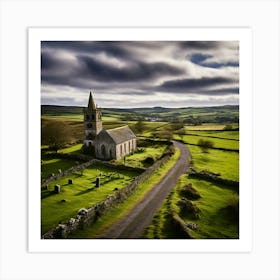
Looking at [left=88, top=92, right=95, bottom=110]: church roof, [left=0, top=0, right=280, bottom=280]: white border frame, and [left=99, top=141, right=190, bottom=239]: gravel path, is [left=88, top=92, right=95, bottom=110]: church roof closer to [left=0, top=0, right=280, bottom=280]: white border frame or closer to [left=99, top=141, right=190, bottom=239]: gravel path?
[left=0, top=0, right=280, bottom=280]: white border frame

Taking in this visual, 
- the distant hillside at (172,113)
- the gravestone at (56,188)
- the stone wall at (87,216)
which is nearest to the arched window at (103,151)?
the distant hillside at (172,113)

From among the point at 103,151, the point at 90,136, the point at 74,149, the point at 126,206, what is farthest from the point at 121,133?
the point at 126,206

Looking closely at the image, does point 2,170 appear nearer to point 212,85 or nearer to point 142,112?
point 142,112

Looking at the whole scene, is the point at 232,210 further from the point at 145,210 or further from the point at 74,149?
the point at 74,149

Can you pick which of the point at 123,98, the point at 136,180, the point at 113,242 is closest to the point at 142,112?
the point at 123,98

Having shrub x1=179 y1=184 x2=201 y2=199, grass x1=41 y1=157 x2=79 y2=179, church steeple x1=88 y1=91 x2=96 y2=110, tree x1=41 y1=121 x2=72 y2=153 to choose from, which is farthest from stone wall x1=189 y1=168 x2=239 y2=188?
tree x1=41 y1=121 x2=72 y2=153
